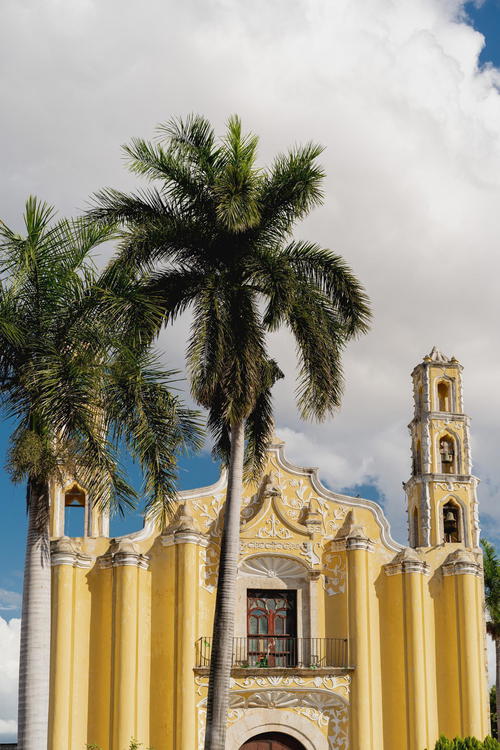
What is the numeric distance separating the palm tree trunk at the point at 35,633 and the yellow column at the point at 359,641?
13930 millimetres

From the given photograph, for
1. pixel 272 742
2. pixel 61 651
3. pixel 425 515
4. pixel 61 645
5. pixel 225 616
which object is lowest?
pixel 272 742

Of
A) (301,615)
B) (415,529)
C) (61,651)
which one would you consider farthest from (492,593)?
(61,651)

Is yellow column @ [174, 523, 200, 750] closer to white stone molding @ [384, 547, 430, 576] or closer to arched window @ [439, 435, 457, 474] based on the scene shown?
white stone molding @ [384, 547, 430, 576]

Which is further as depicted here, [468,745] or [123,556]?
[123,556]

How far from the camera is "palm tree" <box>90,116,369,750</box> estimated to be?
23.5 metres

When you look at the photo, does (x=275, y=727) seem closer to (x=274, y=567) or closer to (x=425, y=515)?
(x=274, y=567)

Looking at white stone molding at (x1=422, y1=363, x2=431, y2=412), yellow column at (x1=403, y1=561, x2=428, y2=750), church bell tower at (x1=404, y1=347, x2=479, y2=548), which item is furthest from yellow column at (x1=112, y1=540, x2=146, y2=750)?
white stone molding at (x1=422, y1=363, x2=431, y2=412)

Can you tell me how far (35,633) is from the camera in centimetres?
1853

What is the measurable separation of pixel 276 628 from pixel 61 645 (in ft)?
19.3

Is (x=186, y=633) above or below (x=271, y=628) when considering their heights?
below

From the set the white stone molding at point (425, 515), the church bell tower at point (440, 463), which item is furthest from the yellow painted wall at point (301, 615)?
the church bell tower at point (440, 463)

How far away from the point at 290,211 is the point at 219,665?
9.40 meters

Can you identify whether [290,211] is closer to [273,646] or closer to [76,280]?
[76,280]

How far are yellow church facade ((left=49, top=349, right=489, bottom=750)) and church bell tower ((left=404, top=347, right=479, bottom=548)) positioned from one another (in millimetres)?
1695
